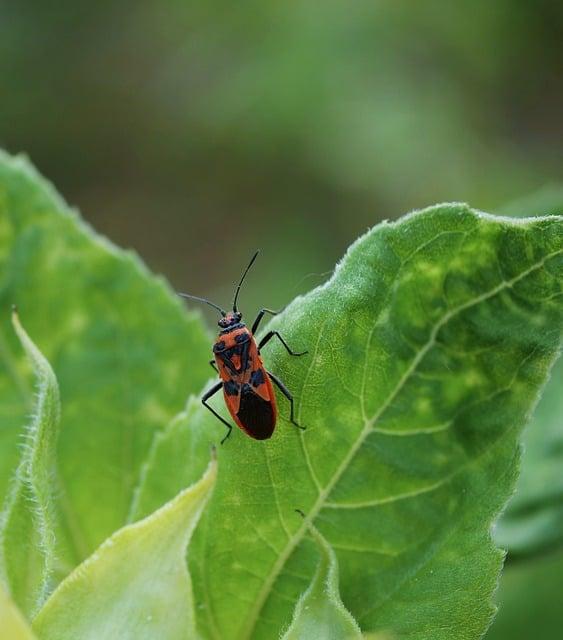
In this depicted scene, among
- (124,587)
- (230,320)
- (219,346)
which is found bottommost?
(124,587)

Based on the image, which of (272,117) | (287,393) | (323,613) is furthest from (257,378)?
(272,117)

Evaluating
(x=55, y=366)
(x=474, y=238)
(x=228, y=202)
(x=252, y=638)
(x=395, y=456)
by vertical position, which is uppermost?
(x=228, y=202)

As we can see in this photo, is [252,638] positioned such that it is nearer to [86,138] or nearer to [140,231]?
[140,231]

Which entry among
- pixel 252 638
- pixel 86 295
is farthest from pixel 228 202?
pixel 252 638

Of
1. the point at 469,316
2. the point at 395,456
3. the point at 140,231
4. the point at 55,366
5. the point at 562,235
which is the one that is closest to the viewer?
the point at 562,235

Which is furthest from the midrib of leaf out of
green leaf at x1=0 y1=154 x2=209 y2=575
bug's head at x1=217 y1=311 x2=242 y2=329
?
bug's head at x1=217 y1=311 x2=242 y2=329

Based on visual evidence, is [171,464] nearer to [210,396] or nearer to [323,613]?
[210,396]

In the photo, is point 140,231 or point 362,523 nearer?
point 362,523
